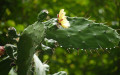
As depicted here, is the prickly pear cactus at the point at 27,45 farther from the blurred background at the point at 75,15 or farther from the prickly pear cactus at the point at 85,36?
the blurred background at the point at 75,15

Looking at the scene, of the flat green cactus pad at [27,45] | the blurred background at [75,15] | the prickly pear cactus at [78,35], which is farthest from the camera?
the blurred background at [75,15]

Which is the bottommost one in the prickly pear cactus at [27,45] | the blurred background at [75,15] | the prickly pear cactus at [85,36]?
the prickly pear cactus at [27,45]

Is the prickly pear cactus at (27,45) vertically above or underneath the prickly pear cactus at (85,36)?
underneath

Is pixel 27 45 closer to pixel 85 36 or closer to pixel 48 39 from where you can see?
pixel 48 39

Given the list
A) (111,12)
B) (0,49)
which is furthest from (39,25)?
(111,12)

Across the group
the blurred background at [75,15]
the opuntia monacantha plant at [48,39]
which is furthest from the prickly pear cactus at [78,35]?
the blurred background at [75,15]

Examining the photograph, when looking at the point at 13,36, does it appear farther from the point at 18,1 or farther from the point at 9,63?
the point at 18,1

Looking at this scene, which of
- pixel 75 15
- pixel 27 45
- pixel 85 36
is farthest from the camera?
pixel 75 15

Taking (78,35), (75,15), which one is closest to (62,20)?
(78,35)
